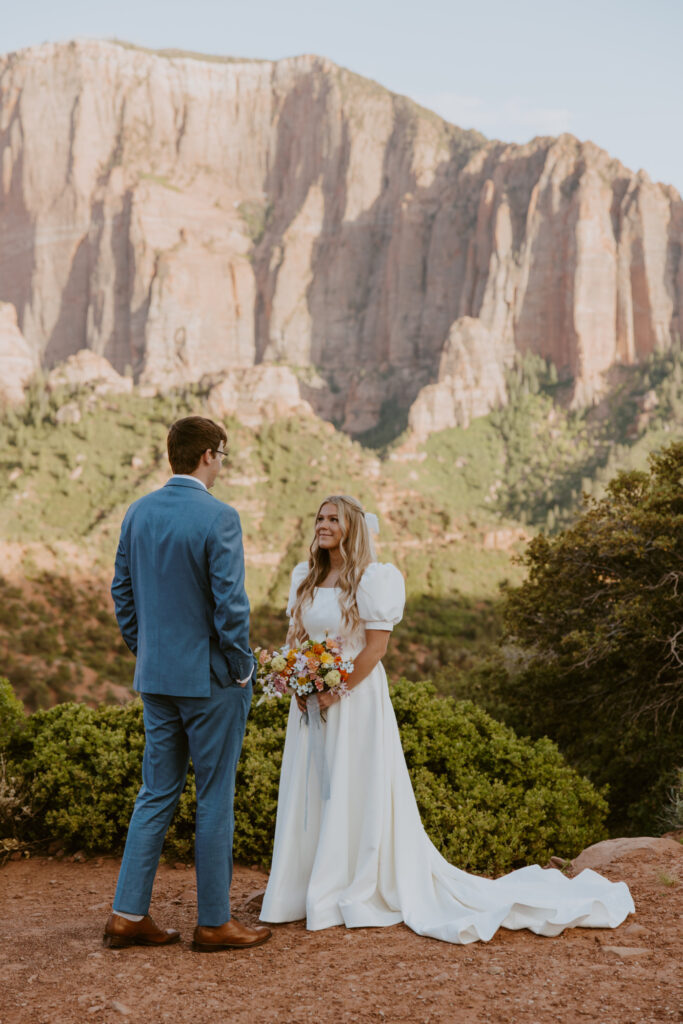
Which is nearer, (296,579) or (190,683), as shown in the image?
(190,683)

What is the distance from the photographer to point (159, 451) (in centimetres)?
5112

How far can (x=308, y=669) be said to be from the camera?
4.22 meters

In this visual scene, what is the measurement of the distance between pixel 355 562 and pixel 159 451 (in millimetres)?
48117

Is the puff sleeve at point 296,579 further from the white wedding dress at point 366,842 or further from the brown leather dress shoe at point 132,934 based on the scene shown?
the brown leather dress shoe at point 132,934

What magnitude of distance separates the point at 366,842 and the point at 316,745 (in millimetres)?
528

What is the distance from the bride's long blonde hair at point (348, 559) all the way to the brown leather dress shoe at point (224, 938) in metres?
1.39

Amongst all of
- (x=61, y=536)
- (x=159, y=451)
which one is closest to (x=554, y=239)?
(x=159, y=451)

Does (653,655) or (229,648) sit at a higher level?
(229,648)

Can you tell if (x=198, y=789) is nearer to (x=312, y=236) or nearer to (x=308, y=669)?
(x=308, y=669)

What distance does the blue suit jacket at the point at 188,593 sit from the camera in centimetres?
384

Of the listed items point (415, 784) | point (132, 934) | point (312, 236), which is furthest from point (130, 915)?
point (312, 236)

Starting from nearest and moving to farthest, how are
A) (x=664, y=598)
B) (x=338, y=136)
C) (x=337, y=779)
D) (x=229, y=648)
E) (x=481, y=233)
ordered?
1. (x=229, y=648)
2. (x=337, y=779)
3. (x=664, y=598)
4. (x=481, y=233)
5. (x=338, y=136)

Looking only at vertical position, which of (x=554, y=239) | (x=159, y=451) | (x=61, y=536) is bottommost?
(x=61, y=536)

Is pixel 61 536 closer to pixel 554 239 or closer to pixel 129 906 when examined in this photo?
pixel 129 906
